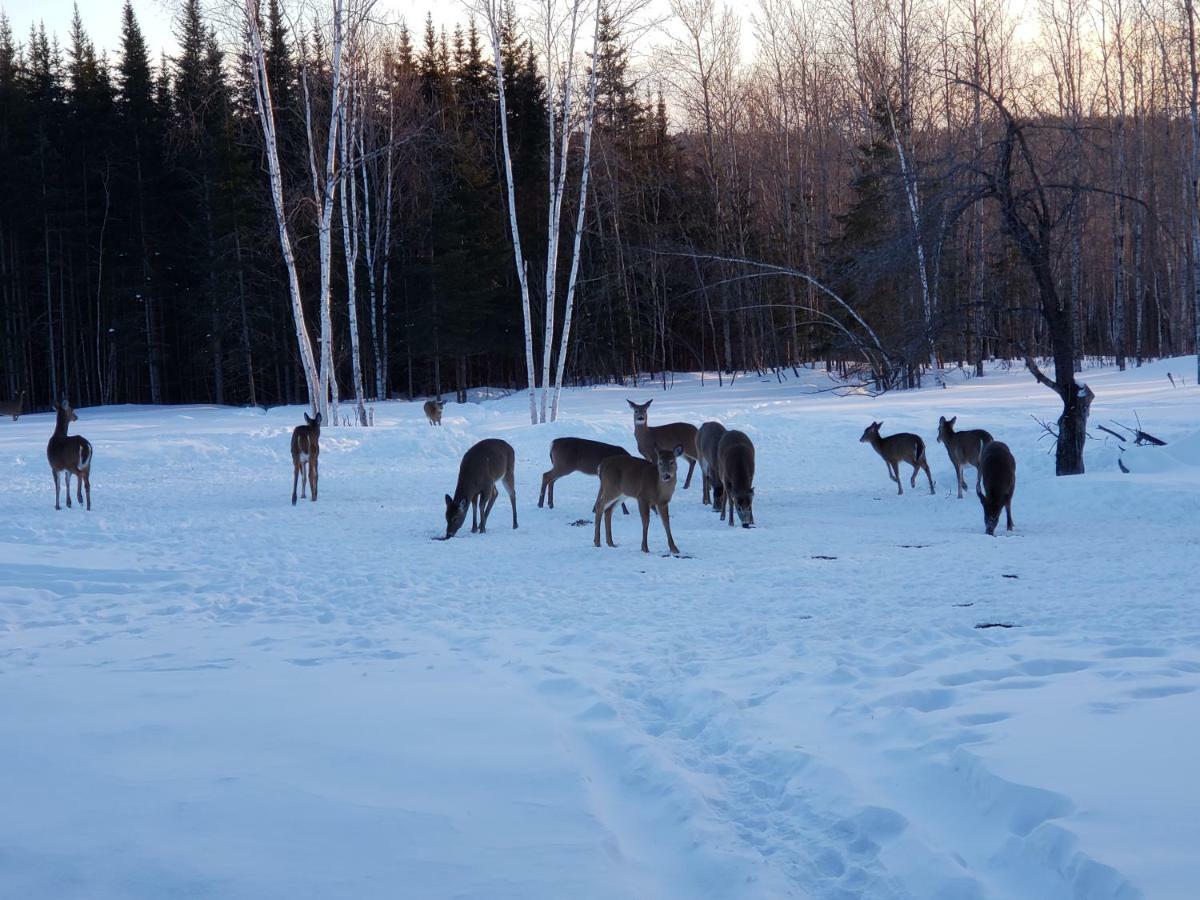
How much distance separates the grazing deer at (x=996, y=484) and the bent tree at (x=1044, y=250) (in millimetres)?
2651

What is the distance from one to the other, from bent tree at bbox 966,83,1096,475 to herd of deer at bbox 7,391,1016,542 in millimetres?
1476

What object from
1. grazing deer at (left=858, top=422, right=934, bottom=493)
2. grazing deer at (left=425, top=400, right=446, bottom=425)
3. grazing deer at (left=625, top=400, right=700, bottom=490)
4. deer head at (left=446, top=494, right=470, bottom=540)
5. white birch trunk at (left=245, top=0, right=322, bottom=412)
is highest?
white birch trunk at (left=245, top=0, right=322, bottom=412)

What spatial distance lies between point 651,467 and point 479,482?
287cm

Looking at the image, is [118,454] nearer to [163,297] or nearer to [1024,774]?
[1024,774]

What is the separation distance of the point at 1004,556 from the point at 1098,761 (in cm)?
729

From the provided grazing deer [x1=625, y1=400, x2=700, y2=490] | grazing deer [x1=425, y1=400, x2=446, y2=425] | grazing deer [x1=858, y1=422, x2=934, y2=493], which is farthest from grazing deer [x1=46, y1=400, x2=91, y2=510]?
grazing deer [x1=425, y1=400, x2=446, y2=425]

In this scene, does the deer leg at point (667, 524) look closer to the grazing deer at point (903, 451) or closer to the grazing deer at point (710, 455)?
the grazing deer at point (710, 455)

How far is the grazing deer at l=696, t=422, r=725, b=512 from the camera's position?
52.8 ft

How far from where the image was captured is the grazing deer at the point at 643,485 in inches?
489

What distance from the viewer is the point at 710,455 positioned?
54.5 ft

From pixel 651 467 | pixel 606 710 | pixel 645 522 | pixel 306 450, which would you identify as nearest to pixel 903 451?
pixel 651 467

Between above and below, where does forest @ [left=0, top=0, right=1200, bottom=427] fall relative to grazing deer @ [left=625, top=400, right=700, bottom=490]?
above

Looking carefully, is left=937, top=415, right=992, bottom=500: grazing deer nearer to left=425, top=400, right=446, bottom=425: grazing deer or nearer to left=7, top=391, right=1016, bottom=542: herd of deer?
left=7, top=391, right=1016, bottom=542: herd of deer

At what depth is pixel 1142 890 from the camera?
3.42 metres
